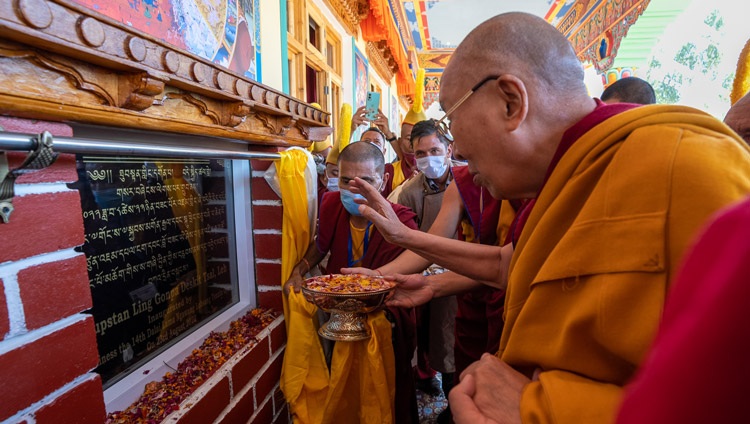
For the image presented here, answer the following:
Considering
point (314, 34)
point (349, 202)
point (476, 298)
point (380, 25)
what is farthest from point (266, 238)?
point (380, 25)

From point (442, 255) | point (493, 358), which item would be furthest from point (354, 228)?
point (493, 358)

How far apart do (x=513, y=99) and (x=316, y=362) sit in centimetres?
152

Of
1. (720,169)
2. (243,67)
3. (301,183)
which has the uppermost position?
(243,67)

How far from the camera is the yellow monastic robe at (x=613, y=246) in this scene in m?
0.57

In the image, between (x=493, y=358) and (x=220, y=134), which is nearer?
(x=493, y=358)

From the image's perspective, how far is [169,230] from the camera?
4.62 feet

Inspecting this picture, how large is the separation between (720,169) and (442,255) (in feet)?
3.29

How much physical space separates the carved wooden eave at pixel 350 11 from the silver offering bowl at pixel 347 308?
398 centimetres

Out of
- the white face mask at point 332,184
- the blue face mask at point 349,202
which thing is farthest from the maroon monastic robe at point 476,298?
the white face mask at point 332,184

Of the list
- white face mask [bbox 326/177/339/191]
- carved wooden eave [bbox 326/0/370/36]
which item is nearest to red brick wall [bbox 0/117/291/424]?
white face mask [bbox 326/177/339/191]

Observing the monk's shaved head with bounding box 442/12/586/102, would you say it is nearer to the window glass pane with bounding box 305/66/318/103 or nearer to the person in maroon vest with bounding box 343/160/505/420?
the person in maroon vest with bounding box 343/160/505/420

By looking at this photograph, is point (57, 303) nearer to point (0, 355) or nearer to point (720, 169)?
point (0, 355)

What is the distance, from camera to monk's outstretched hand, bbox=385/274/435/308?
1.75m

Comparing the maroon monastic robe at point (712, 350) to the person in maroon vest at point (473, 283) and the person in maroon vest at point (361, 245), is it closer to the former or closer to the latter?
the person in maroon vest at point (473, 283)
